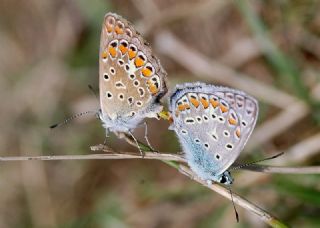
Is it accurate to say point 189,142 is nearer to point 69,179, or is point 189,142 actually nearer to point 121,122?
point 121,122

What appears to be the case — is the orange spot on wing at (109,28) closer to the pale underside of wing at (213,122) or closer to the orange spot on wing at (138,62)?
the orange spot on wing at (138,62)

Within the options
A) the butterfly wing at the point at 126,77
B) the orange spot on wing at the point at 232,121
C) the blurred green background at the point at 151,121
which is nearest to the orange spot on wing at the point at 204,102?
the orange spot on wing at the point at 232,121

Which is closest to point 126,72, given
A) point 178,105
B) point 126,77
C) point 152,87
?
point 126,77

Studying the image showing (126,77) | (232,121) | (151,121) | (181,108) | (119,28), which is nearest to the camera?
(232,121)

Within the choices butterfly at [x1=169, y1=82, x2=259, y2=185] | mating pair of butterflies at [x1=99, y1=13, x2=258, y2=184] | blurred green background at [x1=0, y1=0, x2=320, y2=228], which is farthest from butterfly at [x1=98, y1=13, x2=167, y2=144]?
blurred green background at [x1=0, y1=0, x2=320, y2=228]

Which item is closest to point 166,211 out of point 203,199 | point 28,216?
point 203,199

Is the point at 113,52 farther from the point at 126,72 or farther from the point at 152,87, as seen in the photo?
the point at 152,87
